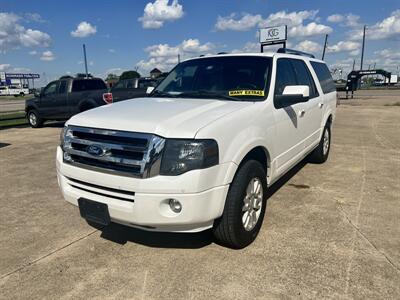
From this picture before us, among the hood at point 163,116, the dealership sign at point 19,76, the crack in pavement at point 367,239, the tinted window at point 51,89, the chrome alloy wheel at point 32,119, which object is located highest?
the dealership sign at point 19,76

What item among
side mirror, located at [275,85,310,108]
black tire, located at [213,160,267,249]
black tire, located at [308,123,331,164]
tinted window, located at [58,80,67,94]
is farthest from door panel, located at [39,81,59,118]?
black tire, located at [213,160,267,249]

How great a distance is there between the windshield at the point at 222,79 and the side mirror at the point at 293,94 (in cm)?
21

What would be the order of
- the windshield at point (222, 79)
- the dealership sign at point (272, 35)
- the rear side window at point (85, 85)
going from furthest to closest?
the dealership sign at point (272, 35)
the rear side window at point (85, 85)
the windshield at point (222, 79)

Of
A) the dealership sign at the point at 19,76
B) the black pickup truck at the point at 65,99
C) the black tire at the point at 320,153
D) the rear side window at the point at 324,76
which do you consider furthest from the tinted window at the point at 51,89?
the dealership sign at the point at 19,76

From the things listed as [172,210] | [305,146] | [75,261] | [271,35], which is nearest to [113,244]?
[75,261]

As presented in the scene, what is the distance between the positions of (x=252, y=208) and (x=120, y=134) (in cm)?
150

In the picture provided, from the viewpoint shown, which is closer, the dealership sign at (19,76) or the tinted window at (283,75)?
the tinted window at (283,75)

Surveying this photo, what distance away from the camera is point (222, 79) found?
416 cm

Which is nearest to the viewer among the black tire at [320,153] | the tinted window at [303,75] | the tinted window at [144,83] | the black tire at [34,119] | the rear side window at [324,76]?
the tinted window at [303,75]

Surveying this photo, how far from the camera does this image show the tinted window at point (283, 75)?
13.3 ft

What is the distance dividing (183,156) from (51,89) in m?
12.2

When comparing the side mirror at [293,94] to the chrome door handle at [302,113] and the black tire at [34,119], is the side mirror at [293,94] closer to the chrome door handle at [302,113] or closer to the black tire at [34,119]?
the chrome door handle at [302,113]

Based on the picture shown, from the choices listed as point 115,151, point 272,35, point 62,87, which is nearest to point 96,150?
point 115,151

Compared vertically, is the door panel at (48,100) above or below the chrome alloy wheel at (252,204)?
above
